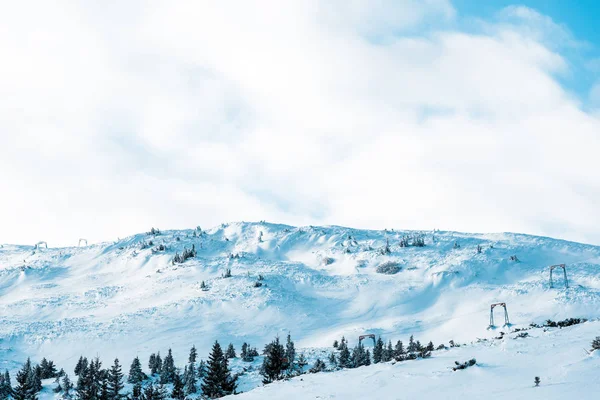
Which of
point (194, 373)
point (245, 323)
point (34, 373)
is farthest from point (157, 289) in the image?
point (194, 373)

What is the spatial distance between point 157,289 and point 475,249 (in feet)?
160

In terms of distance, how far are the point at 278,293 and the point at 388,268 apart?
59.7ft

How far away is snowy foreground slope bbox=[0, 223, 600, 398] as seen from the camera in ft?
174

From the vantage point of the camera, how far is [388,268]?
75.0 m

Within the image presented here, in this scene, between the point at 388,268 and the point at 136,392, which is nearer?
the point at 136,392

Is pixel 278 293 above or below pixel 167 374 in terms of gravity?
above

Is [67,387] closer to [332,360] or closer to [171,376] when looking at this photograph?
[171,376]

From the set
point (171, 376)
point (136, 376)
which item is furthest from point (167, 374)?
point (136, 376)

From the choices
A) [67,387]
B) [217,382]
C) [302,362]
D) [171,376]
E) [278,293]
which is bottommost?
[67,387]

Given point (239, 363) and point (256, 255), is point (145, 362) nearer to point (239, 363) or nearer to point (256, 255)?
point (239, 363)

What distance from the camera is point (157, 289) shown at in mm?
69812

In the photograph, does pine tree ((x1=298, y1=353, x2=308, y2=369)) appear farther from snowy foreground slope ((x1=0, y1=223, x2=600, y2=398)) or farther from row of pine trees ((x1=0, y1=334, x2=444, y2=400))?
snowy foreground slope ((x1=0, y1=223, x2=600, y2=398))

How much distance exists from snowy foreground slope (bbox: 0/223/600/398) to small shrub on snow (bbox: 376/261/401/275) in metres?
0.92

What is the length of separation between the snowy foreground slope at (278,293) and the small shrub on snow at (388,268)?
0.92 metres
